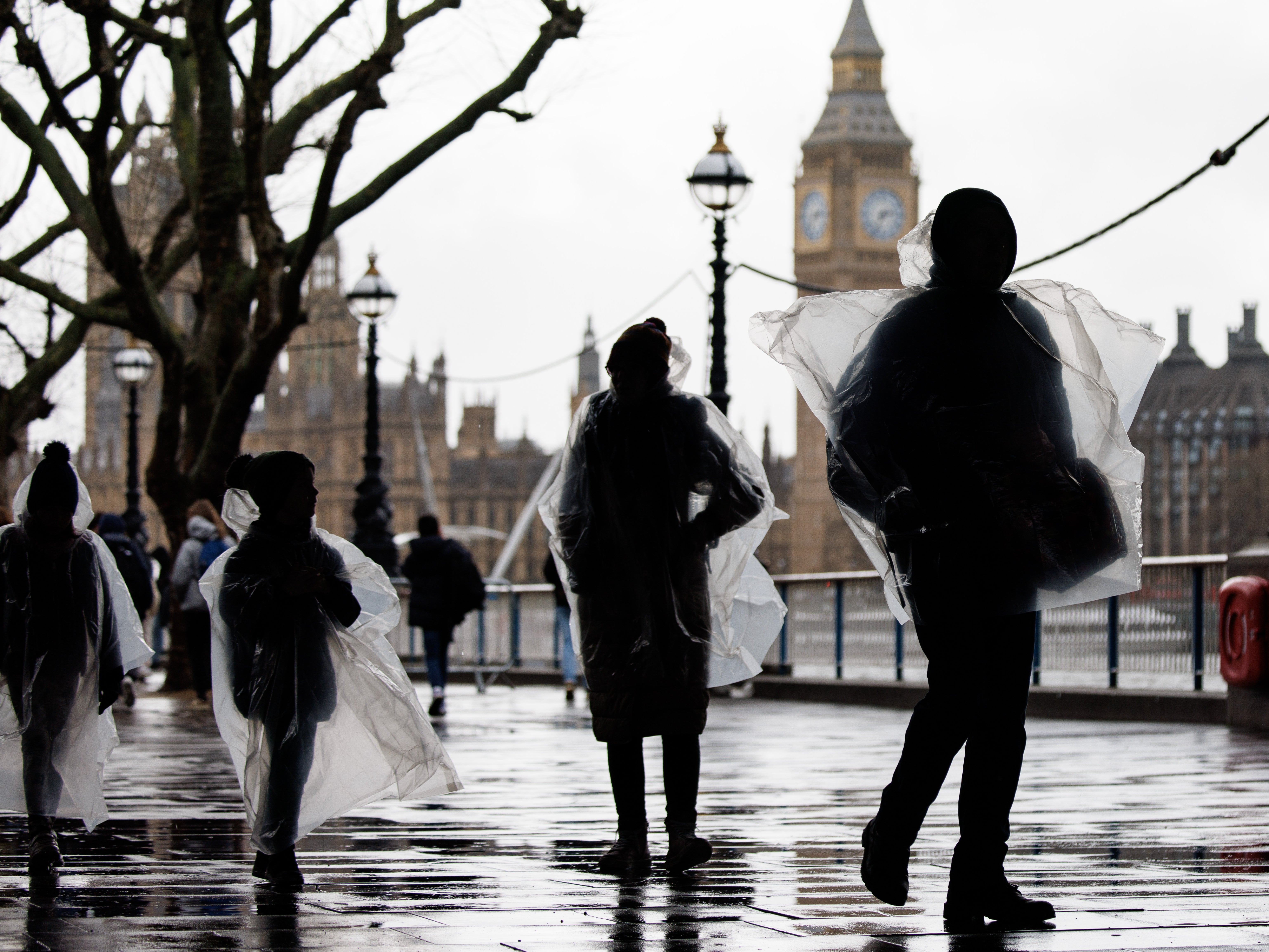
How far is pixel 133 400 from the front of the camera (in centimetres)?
2955

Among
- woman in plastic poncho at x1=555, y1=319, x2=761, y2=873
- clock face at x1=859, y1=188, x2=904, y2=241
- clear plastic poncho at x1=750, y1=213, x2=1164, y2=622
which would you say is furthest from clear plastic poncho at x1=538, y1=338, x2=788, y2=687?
clock face at x1=859, y1=188, x2=904, y2=241

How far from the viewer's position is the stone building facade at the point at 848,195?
186 m

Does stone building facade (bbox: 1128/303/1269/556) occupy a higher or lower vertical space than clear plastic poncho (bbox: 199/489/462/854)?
higher

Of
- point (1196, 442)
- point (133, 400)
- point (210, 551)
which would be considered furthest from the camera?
point (1196, 442)

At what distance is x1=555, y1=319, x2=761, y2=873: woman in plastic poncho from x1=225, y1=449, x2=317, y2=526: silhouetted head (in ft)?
2.48

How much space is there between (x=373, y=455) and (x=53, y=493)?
19.7m

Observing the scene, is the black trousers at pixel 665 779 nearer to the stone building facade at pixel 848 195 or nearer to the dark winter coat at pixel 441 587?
the dark winter coat at pixel 441 587

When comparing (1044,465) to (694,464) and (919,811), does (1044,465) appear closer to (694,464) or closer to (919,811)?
(919,811)

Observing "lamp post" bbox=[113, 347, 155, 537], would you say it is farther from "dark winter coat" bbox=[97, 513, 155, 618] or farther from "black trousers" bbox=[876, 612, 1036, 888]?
"black trousers" bbox=[876, 612, 1036, 888]

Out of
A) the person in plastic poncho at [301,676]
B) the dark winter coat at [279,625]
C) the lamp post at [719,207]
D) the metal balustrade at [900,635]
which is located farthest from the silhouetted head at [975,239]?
the lamp post at [719,207]

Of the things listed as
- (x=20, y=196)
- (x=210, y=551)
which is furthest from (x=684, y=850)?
(x=20, y=196)

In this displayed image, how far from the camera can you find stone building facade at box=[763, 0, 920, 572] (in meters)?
186

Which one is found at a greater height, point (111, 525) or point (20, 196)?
point (20, 196)

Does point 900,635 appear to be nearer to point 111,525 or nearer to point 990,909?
point 111,525
